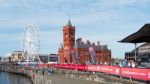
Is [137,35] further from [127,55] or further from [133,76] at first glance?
[127,55]

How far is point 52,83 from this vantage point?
65562mm

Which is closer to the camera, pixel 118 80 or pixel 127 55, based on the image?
pixel 118 80

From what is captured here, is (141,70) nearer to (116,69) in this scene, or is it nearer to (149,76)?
(149,76)

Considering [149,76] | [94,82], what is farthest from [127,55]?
[149,76]

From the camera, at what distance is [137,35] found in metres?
39.1

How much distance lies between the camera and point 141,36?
3856cm

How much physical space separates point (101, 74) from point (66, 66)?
38.0 m

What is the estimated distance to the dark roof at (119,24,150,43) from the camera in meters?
38.1

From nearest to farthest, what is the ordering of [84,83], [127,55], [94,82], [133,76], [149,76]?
[149,76]
[133,76]
[94,82]
[84,83]
[127,55]

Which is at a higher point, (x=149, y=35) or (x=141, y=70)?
(x=149, y=35)

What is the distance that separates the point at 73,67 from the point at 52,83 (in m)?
11.8

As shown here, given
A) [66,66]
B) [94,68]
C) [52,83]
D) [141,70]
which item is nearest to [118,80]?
[141,70]

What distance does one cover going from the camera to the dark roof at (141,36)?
3809 cm

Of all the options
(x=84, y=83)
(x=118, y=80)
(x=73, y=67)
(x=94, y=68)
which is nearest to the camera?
(x=118, y=80)
